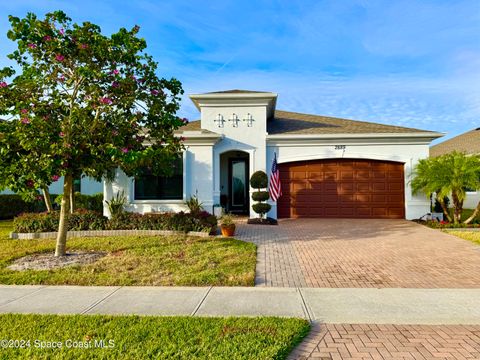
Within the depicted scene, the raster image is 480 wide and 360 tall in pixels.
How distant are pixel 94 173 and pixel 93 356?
4.70 m

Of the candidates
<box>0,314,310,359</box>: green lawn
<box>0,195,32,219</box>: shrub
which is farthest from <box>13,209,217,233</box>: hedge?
<box>0,195,32,219</box>: shrub

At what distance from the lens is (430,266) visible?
692 cm

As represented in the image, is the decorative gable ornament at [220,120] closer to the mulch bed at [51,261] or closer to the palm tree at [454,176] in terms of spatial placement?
the mulch bed at [51,261]

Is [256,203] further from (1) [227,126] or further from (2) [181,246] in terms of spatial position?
(2) [181,246]

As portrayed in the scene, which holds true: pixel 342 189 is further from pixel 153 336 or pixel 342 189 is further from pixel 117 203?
pixel 153 336

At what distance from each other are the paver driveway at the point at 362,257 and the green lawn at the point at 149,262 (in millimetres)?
662

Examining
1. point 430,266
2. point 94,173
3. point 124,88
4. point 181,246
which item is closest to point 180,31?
point 124,88

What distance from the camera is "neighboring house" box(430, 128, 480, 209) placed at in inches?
751

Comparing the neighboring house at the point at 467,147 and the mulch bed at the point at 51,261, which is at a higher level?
the neighboring house at the point at 467,147

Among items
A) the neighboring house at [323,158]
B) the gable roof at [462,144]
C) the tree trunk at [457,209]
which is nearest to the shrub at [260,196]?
the neighboring house at [323,158]

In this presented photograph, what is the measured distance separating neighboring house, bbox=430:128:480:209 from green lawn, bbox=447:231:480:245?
925 centimetres

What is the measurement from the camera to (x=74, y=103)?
7.32 meters

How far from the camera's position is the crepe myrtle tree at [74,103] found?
643 centimetres

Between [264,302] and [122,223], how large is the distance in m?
7.05
